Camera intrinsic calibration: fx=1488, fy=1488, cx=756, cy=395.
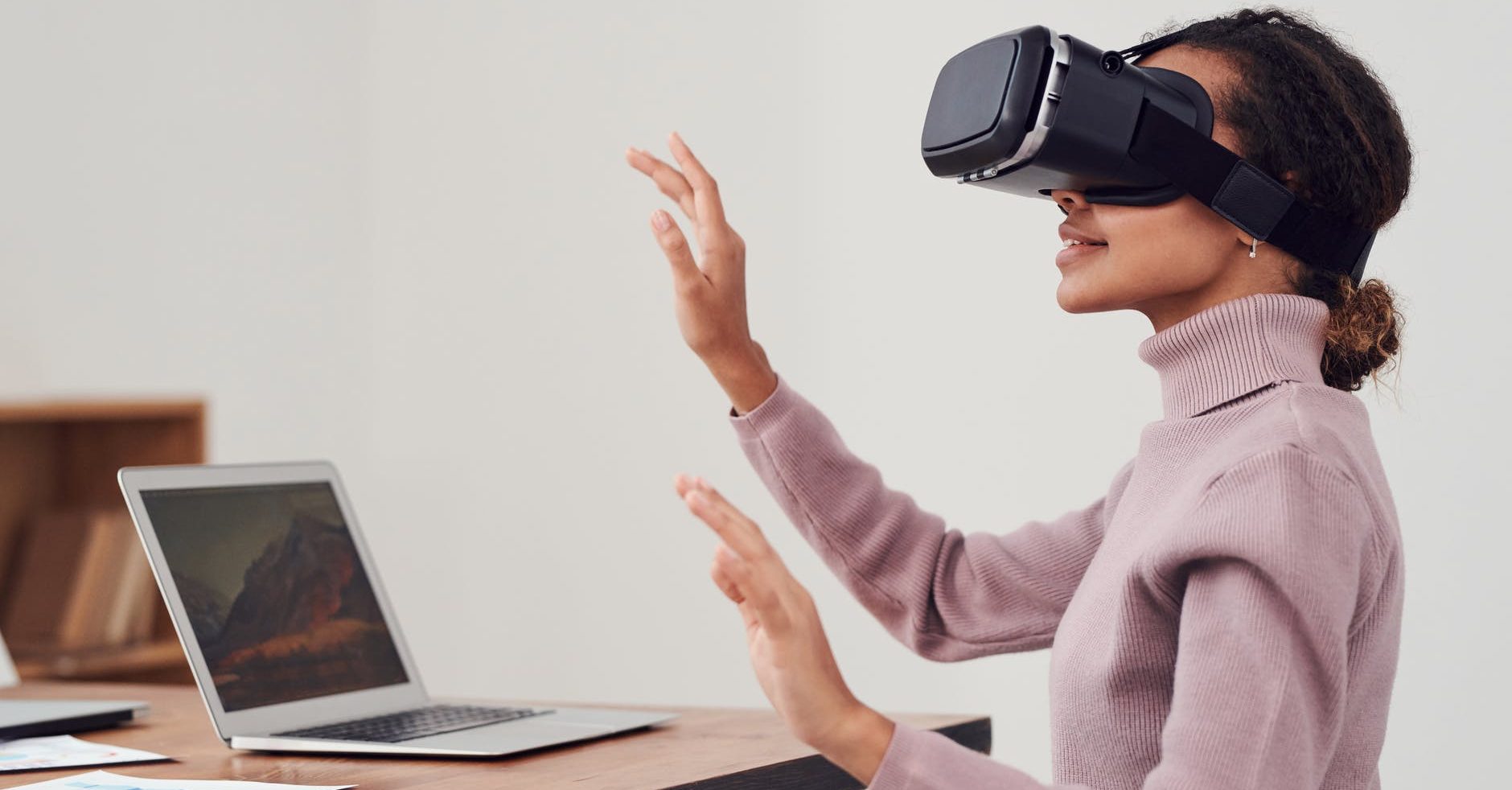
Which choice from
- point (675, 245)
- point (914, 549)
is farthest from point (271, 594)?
point (914, 549)

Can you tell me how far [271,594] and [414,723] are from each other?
191mm

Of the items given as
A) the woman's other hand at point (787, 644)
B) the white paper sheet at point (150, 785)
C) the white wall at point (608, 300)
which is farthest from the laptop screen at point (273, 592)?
the white wall at point (608, 300)

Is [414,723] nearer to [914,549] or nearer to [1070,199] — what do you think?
[914,549]

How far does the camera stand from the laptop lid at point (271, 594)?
4.48 ft

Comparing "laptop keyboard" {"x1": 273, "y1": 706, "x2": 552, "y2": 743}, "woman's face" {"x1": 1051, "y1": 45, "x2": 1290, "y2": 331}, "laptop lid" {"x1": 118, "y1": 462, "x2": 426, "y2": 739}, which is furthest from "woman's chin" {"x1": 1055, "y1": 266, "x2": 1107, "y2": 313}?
"laptop lid" {"x1": 118, "y1": 462, "x2": 426, "y2": 739}

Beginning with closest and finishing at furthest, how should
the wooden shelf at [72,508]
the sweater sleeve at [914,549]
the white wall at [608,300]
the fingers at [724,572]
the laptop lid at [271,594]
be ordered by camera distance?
the fingers at [724,572], the laptop lid at [271,594], the sweater sleeve at [914,549], the white wall at [608,300], the wooden shelf at [72,508]

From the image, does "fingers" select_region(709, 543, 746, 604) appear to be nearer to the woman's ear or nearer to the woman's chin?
the woman's chin

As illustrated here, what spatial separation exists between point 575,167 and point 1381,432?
1.87 m

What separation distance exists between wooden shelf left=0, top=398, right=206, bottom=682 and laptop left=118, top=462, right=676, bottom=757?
1.45 m

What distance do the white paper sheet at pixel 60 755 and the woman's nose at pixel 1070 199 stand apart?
0.91 m

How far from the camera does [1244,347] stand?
1.16 meters

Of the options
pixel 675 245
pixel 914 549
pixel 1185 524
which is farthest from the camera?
pixel 914 549

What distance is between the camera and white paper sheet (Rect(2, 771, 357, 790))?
1.11m

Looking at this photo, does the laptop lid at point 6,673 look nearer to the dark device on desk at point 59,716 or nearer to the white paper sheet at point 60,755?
the dark device on desk at point 59,716
